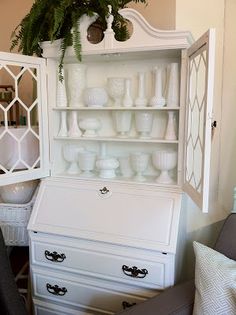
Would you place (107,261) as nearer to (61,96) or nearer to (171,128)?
(171,128)

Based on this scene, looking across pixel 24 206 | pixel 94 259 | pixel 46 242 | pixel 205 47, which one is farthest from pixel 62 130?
pixel 205 47

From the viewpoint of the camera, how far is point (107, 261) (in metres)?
1.57

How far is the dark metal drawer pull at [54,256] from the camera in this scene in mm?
1668

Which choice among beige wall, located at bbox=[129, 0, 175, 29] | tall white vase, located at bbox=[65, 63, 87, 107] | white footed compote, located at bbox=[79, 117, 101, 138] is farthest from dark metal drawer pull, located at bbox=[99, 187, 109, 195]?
beige wall, located at bbox=[129, 0, 175, 29]

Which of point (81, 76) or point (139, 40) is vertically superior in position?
point (139, 40)

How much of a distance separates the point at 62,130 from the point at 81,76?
0.36 m

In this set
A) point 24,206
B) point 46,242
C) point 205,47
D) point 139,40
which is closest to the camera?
point 205,47

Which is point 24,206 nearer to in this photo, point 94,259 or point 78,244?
point 78,244

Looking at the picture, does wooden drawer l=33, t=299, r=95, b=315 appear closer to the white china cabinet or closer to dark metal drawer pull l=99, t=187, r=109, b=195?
Answer: the white china cabinet

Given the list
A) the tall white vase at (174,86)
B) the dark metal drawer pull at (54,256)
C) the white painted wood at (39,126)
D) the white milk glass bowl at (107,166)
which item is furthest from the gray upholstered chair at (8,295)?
the tall white vase at (174,86)

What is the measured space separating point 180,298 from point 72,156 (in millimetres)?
1037

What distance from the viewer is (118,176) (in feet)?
6.22

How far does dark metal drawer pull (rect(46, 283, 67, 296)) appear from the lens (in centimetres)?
169

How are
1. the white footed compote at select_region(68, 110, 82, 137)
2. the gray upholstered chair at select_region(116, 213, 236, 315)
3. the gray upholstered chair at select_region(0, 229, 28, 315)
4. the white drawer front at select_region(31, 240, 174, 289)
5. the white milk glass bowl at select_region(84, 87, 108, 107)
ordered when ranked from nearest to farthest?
the gray upholstered chair at select_region(116, 213, 236, 315) < the gray upholstered chair at select_region(0, 229, 28, 315) < the white drawer front at select_region(31, 240, 174, 289) < the white milk glass bowl at select_region(84, 87, 108, 107) < the white footed compote at select_region(68, 110, 82, 137)
